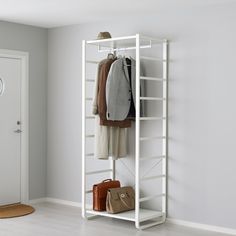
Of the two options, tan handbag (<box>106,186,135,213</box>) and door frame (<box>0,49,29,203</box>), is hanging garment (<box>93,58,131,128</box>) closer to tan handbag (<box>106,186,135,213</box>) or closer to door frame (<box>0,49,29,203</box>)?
tan handbag (<box>106,186,135,213</box>)

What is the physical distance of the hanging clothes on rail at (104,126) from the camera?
5773 mm

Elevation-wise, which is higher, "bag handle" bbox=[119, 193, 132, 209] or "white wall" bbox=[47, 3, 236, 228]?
"white wall" bbox=[47, 3, 236, 228]

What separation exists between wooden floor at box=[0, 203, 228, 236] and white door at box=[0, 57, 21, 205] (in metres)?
0.62

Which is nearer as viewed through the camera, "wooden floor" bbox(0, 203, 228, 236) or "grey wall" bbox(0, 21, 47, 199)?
"wooden floor" bbox(0, 203, 228, 236)

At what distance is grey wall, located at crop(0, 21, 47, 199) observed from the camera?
6965 mm

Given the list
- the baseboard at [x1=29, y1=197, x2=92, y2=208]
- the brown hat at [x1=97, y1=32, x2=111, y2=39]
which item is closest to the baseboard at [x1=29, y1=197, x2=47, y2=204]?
the baseboard at [x1=29, y1=197, x2=92, y2=208]

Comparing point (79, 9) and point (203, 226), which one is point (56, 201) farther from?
point (79, 9)

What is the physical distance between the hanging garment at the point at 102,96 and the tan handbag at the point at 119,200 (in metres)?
0.79

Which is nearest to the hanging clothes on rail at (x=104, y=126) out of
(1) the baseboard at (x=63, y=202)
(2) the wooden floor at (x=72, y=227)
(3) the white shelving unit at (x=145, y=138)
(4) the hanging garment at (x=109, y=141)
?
(4) the hanging garment at (x=109, y=141)

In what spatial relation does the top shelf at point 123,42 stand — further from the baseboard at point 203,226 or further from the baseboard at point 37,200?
the baseboard at point 37,200

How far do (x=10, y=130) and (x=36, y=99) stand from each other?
61cm

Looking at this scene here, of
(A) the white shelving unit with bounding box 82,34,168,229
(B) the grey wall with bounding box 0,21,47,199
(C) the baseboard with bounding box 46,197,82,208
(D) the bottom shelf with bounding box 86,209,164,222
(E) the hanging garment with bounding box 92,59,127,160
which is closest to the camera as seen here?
(A) the white shelving unit with bounding box 82,34,168,229

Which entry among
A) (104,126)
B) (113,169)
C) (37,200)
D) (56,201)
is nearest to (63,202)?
(56,201)

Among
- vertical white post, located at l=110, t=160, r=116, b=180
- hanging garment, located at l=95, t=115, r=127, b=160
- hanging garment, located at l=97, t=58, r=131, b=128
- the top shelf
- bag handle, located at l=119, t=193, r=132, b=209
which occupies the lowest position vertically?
bag handle, located at l=119, t=193, r=132, b=209
